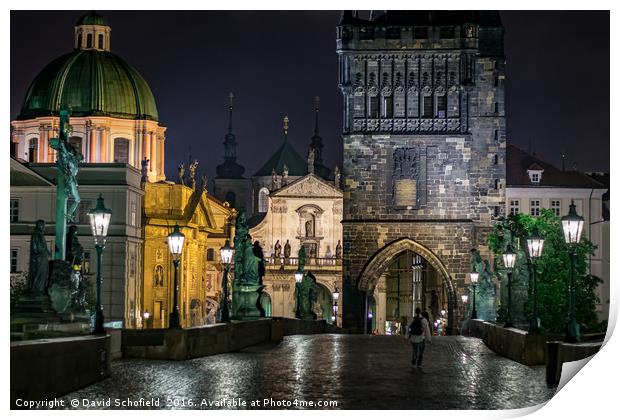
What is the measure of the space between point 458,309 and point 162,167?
2994 centimetres

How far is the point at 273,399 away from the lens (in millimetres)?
19953

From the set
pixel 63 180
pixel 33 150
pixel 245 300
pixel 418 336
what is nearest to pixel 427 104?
pixel 245 300

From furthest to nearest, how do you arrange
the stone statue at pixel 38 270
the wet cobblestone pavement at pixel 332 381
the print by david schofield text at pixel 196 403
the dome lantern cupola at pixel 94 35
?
the dome lantern cupola at pixel 94 35, the stone statue at pixel 38 270, the wet cobblestone pavement at pixel 332 381, the print by david schofield text at pixel 196 403

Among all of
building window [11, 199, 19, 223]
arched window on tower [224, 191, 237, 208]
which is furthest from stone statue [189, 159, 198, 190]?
arched window on tower [224, 191, 237, 208]

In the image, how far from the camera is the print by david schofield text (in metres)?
19.2

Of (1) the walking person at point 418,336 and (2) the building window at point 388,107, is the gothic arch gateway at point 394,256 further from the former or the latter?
(1) the walking person at point 418,336

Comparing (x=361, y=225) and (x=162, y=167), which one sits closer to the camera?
(x=361, y=225)

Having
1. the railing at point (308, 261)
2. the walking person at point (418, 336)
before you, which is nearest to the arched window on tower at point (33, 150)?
the railing at point (308, 261)

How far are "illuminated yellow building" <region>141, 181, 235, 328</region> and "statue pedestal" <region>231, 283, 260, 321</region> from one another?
101 ft

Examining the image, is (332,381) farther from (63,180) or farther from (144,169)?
(144,169)

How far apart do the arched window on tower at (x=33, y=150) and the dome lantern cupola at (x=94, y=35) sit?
6.20 metres

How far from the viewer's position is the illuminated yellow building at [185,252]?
75188 mm
